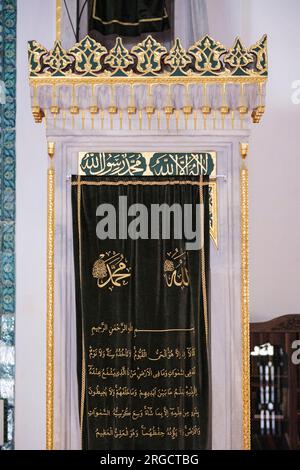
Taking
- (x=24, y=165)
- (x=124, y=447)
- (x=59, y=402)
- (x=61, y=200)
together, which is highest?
(x=24, y=165)

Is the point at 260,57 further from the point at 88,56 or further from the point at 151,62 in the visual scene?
the point at 88,56

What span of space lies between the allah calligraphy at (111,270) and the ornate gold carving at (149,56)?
93cm

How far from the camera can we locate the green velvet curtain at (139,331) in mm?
3299

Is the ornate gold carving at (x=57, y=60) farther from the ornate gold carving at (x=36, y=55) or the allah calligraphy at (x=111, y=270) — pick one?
the allah calligraphy at (x=111, y=270)

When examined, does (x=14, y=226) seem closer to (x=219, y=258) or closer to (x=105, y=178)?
(x=105, y=178)

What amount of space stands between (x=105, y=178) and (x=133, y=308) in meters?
0.67

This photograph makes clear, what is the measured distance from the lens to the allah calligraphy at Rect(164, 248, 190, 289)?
3.32 metres

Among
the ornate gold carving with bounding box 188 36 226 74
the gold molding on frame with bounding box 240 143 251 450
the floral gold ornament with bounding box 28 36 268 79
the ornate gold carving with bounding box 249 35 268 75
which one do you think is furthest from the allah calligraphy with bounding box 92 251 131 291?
the ornate gold carving with bounding box 249 35 268 75

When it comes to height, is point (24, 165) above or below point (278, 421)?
above

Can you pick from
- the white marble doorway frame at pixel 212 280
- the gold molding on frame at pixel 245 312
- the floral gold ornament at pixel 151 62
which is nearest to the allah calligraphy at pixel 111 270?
the white marble doorway frame at pixel 212 280

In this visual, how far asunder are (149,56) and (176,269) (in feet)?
3.51

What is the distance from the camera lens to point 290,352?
150 inches

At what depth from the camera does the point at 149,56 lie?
3312 mm

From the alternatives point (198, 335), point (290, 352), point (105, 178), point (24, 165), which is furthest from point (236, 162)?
point (24, 165)
